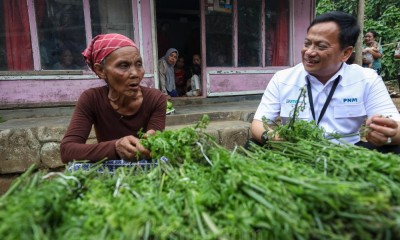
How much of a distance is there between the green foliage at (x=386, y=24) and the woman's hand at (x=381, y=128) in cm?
1166

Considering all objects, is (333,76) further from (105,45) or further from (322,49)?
(105,45)

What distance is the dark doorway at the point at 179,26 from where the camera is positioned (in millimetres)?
9391

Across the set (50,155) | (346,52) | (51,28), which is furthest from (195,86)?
(346,52)

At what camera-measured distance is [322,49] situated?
2.24 meters

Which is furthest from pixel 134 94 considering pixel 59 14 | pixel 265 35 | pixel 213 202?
pixel 265 35

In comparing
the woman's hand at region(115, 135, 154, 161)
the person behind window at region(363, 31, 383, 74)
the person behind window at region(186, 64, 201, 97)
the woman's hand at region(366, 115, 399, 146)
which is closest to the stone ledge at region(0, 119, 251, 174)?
the woman's hand at region(115, 135, 154, 161)

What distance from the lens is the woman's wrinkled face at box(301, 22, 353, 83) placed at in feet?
7.33

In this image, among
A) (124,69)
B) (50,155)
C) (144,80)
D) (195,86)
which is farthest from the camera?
(195,86)

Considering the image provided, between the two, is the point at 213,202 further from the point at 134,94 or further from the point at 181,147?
the point at 134,94

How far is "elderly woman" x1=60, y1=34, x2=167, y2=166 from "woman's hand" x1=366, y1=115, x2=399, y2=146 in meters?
1.41

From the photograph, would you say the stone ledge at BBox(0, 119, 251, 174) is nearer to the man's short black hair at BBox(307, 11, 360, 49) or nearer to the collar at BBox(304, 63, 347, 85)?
the collar at BBox(304, 63, 347, 85)

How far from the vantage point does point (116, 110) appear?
2270 mm

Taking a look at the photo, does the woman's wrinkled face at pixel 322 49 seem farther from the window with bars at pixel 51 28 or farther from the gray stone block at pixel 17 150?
the window with bars at pixel 51 28

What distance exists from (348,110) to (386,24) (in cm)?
1313
